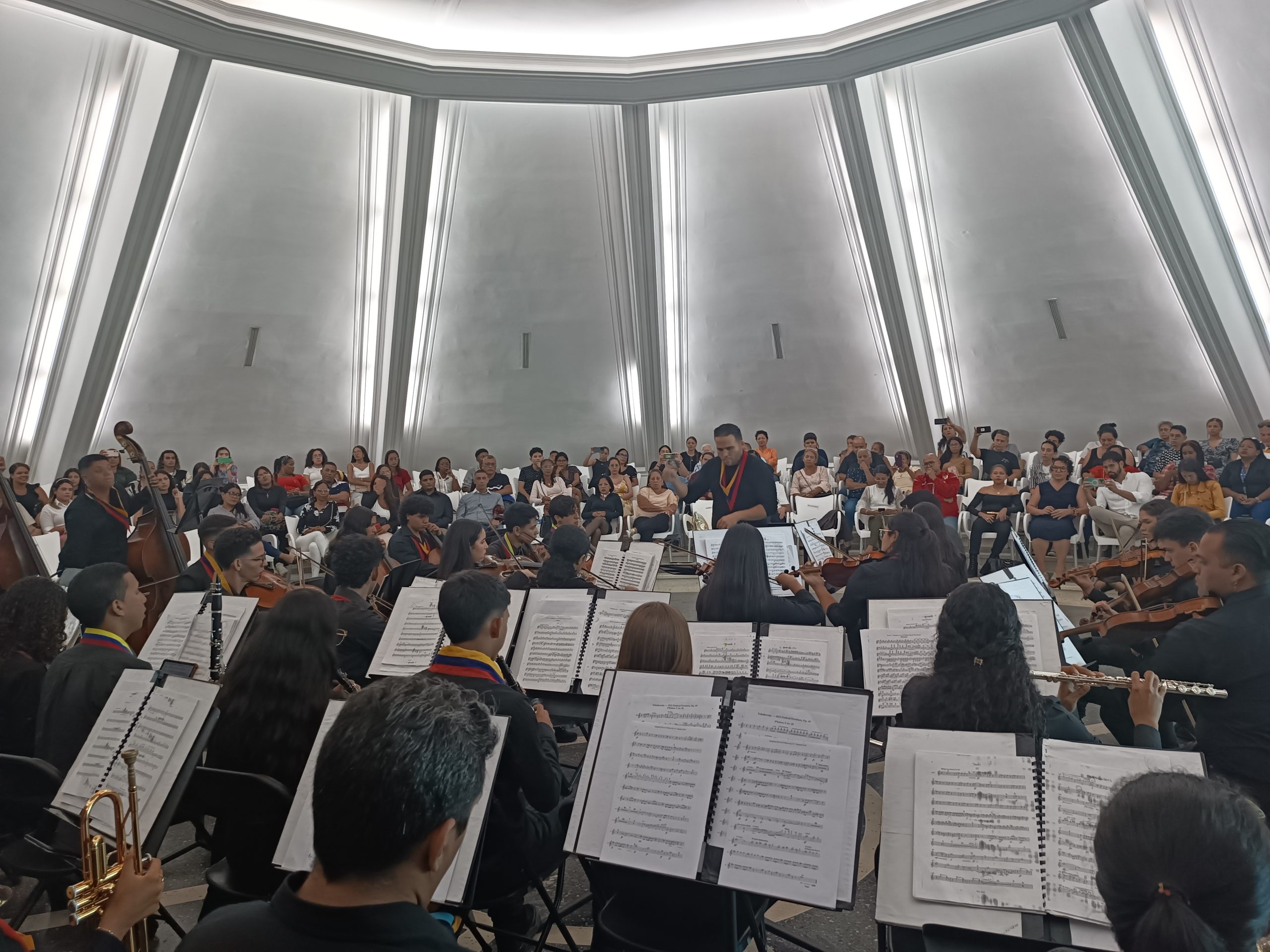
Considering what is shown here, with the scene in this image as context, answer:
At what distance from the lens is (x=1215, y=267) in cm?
1035

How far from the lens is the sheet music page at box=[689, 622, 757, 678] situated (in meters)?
3.07

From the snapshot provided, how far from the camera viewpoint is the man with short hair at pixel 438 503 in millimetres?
8219

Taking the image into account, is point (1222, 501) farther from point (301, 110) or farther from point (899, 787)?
point (301, 110)

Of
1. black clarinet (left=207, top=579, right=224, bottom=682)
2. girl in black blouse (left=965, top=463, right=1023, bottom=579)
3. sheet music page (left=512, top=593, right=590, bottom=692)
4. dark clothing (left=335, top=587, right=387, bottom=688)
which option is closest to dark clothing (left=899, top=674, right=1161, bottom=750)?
sheet music page (left=512, top=593, right=590, bottom=692)

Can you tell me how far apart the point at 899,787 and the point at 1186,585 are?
2955mm

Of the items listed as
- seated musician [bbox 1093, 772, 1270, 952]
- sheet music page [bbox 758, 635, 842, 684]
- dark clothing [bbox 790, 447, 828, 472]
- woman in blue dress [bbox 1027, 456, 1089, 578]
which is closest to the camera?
seated musician [bbox 1093, 772, 1270, 952]

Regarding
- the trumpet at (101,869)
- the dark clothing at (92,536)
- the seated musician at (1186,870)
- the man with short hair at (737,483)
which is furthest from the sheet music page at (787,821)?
the dark clothing at (92,536)

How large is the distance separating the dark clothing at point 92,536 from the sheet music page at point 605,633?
11.9ft

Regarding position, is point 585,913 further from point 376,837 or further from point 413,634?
point 376,837

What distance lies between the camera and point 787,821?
1.86 metres

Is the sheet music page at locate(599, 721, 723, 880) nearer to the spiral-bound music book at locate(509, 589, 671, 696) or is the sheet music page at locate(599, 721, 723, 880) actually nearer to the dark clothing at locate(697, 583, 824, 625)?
the spiral-bound music book at locate(509, 589, 671, 696)

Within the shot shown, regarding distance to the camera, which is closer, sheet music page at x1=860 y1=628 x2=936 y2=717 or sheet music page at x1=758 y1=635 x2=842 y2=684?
sheet music page at x1=758 y1=635 x2=842 y2=684

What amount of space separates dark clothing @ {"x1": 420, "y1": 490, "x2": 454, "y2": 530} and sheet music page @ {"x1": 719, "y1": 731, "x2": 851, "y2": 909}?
6.07 meters

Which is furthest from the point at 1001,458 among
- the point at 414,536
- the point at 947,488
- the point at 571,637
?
the point at 571,637
